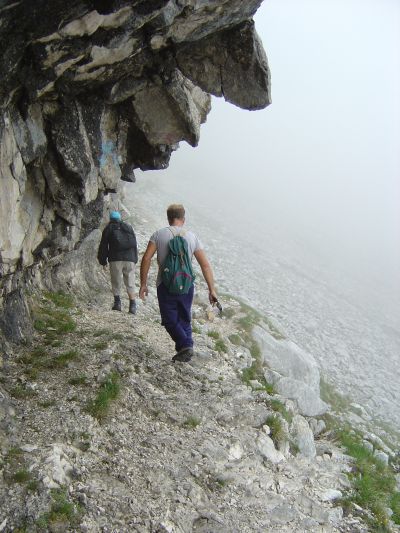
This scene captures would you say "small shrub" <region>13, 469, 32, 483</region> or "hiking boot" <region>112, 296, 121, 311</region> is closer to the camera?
"small shrub" <region>13, 469, 32, 483</region>

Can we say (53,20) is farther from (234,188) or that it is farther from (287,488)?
(234,188)

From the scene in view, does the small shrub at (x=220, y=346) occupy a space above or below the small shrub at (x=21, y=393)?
above

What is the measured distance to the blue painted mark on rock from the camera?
954 cm

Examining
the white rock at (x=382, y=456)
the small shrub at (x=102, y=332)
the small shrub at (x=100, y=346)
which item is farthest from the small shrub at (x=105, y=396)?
the white rock at (x=382, y=456)

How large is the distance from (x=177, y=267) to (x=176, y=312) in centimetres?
92

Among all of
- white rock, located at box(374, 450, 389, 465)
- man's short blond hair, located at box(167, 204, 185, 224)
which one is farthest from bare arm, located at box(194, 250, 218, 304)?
white rock, located at box(374, 450, 389, 465)

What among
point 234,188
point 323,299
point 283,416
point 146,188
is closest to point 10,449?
point 283,416

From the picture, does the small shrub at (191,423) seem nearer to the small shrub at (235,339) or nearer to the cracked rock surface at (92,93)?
the cracked rock surface at (92,93)

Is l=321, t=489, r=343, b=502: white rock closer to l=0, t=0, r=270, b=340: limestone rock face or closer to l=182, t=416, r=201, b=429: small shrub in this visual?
l=182, t=416, r=201, b=429: small shrub

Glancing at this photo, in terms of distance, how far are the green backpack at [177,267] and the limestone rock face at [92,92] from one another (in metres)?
2.26

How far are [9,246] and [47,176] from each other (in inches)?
67.7

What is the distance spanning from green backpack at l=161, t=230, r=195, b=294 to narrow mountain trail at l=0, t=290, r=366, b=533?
1796mm

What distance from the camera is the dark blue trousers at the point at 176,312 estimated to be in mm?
8594

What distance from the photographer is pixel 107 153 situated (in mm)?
9742
